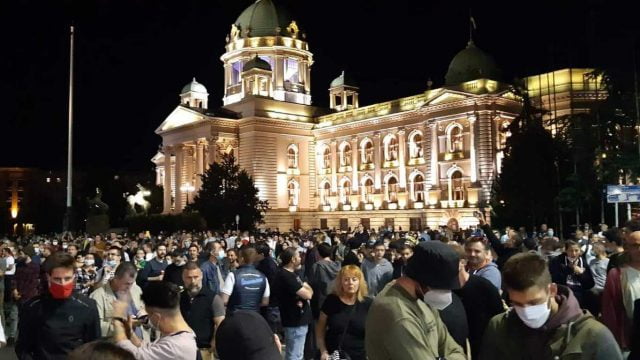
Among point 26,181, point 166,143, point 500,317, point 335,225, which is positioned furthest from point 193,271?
point 26,181

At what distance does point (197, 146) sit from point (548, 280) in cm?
6731

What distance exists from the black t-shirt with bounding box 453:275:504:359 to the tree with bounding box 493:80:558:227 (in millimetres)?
30726

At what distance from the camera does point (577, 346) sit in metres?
3.32

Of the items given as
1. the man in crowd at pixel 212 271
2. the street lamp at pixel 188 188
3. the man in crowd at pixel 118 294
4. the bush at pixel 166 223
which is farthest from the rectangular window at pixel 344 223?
the man in crowd at pixel 118 294

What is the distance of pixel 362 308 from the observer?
6.98 meters

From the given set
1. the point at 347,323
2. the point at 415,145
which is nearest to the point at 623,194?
the point at 347,323

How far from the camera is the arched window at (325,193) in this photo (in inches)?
2746

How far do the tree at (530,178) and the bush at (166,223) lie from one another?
26742mm

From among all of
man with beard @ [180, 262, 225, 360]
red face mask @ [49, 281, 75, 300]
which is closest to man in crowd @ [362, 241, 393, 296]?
man with beard @ [180, 262, 225, 360]

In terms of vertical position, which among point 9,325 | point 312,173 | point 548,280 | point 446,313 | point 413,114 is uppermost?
point 413,114

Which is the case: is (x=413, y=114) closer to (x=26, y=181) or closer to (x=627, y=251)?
(x=627, y=251)

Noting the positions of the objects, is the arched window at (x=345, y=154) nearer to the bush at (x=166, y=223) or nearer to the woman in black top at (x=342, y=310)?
the bush at (x=166, y=223)

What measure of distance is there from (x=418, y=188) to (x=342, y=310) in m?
54.3

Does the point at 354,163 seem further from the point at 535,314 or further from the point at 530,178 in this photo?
the point at 535,314
